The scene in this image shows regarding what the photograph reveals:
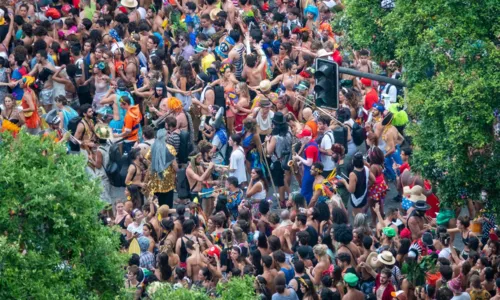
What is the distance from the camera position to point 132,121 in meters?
22.4

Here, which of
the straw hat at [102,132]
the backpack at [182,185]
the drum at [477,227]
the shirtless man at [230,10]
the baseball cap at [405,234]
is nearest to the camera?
the baseball cap at [405,234]

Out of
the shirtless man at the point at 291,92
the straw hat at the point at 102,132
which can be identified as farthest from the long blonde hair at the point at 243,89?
the straw hat at the point at 102,132

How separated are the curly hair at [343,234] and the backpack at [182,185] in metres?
3.72

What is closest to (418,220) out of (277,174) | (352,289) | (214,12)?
(352,289)

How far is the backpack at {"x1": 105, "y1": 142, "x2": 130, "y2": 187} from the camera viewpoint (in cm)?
2175

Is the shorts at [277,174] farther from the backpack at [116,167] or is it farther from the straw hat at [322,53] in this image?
the straw hat at [322,53]

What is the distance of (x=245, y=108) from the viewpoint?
898 inches

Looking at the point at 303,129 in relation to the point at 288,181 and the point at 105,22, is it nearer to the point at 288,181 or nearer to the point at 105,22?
the point at 288,181

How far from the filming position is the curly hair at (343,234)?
18109mm

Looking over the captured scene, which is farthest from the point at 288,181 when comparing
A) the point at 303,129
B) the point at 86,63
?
the point at 86,63

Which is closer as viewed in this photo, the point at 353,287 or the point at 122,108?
the point at 353,287

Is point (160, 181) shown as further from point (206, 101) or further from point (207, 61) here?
point (207, 61)

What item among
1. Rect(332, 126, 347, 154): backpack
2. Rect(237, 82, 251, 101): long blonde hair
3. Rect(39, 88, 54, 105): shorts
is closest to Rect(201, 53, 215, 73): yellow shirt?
Rect(237, 82, 251, 101): long blonde hair

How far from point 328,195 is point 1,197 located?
7.48 metres
